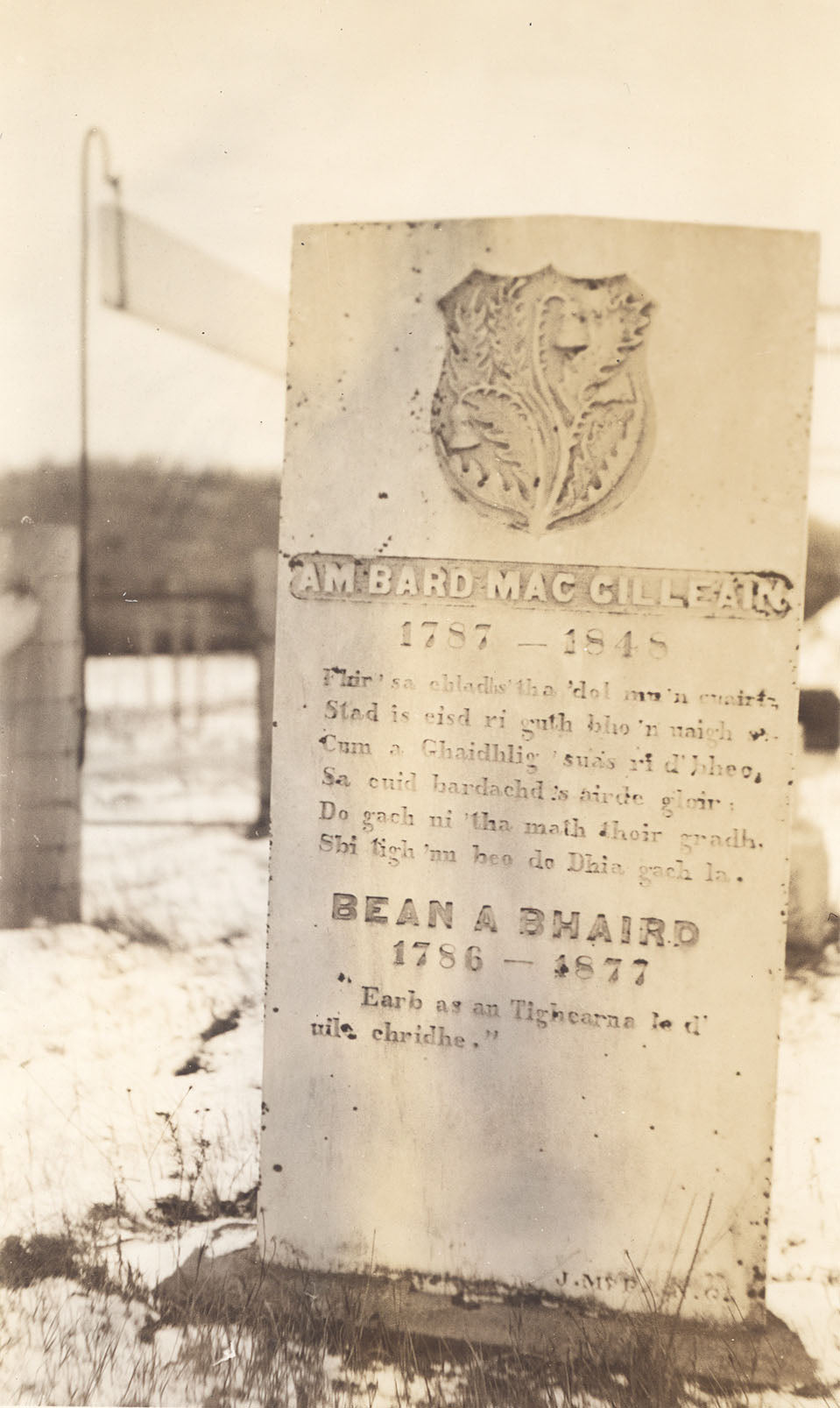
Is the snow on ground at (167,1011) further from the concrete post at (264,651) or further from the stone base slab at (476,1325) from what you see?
the stone base slab at (476,1325)

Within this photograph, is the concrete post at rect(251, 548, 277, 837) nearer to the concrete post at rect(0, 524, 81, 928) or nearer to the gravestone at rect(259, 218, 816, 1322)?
the concrete post at rect(0, 524, 81, 928)

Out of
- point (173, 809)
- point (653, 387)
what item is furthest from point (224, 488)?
point (653, 387)

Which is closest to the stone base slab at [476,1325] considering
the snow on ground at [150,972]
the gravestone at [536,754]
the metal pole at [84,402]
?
the gravestone at [536,754]

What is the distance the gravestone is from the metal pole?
3.15 feet

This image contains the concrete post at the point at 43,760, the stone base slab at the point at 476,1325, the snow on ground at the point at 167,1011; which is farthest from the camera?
the concrete post at the point at 43,760

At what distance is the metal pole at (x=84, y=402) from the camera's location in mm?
2553

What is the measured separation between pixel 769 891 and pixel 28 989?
2.21 m

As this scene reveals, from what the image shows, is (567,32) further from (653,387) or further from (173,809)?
(173,809)

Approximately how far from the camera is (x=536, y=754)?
6.58 ft

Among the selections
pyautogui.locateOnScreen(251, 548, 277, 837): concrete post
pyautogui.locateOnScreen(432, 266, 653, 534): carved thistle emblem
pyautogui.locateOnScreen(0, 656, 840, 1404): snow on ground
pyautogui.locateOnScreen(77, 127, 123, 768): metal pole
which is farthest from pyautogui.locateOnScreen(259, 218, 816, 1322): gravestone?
pyautogui.locateOnScreen(77, 127, 123, 768): metal pole

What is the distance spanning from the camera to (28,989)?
2.66 metres

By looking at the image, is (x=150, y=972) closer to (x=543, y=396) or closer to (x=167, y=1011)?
(x=167, y=1011)

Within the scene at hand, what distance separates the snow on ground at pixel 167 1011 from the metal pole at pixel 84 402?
0.27 ft

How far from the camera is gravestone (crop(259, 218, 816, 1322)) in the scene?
195cm
